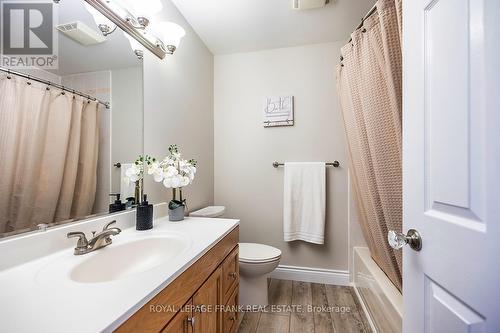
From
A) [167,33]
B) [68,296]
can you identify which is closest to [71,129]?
[68,296]

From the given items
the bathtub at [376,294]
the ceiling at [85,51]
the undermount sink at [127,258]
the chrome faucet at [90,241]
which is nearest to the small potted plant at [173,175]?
the undermount sink at [127,258]

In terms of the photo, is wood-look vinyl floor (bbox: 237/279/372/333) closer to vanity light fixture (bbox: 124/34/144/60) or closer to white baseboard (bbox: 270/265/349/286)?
white baseboard (bbox: 270/265/349/286)

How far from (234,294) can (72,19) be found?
5.34ft

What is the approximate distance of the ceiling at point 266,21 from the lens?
63.1 inches

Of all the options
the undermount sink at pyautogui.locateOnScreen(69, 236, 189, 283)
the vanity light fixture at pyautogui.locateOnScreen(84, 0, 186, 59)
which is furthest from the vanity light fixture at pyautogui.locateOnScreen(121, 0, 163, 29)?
the undermount sink at pyautogui.locateOnScreen(69, 236, 189, 283)

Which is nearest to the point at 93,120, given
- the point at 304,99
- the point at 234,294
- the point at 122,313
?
the point at 122,313

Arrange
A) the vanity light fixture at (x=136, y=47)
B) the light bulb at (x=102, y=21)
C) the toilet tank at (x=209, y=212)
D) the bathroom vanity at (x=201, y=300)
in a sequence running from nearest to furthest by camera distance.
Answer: the bathroom vanity at (x=201, y=300) < the light bulb at (x=102, y=21) < the vanity light fixture at (x=136, y=47) < the toilet tank at (x=209, y=212)

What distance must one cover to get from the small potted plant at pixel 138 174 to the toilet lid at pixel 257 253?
84 cm

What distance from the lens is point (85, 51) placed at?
97 centimetres

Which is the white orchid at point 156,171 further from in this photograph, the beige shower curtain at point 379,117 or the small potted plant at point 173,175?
the beige shower curtain at point 379,117

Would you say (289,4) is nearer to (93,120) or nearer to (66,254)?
(93,120)

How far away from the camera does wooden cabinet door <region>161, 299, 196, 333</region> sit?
66 cm

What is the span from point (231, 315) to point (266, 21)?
2158 mm

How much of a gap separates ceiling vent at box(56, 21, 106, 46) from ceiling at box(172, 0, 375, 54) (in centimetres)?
85
